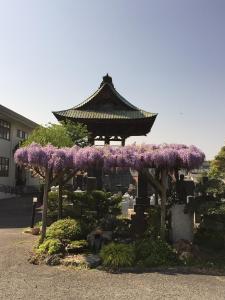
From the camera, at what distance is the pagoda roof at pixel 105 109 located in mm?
31422

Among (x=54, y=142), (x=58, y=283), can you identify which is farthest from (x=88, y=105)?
(x=58, y=283)

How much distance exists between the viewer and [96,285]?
9750 mm

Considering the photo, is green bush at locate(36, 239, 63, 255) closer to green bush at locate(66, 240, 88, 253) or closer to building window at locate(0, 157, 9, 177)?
green bush at locate(66, 240, 88, 253)

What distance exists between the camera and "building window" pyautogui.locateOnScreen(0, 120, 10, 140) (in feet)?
119

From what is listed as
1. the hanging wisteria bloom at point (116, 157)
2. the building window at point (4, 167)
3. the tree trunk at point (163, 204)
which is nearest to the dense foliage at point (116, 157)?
the hanging wisteria bloom at point (116, 157)

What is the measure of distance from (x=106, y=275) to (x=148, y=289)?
4.91 feet

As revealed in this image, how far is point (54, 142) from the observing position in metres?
24.8

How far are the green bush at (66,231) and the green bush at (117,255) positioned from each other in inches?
62.1

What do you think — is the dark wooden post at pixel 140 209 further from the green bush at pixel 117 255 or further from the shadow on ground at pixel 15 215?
the shadow on ground at pixel 15 215

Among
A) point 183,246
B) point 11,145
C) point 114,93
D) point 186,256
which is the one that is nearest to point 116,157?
point 183,246

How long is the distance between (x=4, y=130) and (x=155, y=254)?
27.7m

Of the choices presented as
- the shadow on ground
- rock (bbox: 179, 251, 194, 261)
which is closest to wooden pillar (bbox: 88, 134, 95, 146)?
the shadow on ground

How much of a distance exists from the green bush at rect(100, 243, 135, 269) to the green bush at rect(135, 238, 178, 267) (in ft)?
0.83

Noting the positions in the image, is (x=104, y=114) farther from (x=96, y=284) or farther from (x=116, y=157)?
(x=96, y=284)
